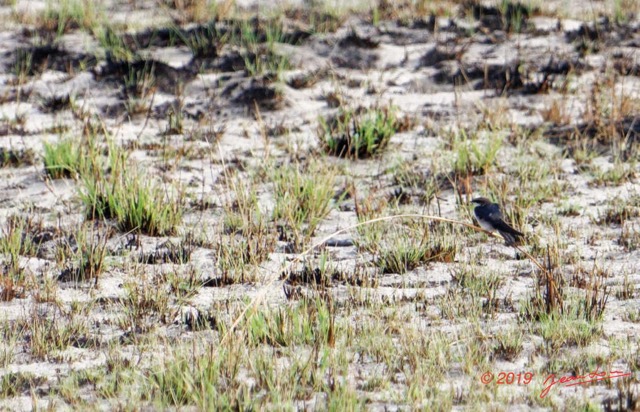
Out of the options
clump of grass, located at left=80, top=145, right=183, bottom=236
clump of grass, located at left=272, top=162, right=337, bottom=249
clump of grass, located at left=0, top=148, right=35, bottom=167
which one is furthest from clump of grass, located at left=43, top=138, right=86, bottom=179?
clump of grass, located at left=272, top=162, right=337, bottom=249

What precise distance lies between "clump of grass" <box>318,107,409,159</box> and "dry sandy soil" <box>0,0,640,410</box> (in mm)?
67

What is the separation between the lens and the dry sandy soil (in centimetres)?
318

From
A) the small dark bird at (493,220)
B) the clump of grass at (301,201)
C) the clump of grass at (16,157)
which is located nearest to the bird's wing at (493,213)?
the small dark bird at (493,220)

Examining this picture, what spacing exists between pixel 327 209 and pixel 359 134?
41.6 inches

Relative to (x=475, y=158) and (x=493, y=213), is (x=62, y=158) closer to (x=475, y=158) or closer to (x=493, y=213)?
(x=475, y=158)

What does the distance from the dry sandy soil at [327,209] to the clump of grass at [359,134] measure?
7cm

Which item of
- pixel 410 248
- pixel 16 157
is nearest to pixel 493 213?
pixel 410 248

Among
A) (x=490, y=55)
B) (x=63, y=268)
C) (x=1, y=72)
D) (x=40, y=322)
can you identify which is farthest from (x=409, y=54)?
(x=40, y=322)

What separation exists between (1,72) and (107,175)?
2236 millimetres

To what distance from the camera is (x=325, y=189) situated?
5047 millimetres

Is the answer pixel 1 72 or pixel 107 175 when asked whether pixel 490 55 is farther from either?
pixel 1 72

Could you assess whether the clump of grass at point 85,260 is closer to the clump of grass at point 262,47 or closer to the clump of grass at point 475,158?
the clump of grass at point 475,158

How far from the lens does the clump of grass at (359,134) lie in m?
5.94

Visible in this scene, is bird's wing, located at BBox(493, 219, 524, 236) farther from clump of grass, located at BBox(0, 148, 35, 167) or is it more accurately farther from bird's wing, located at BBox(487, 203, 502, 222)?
clump of grass, located at BBox(0, 148, 35, 167)
